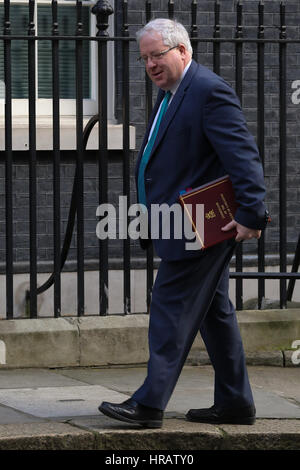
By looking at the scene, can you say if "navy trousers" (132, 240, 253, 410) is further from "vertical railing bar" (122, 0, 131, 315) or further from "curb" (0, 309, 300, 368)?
"vertical railing bar" (122, 0, 131, 315)

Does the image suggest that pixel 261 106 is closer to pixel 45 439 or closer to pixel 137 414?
pixel 137 414

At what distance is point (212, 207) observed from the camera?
18.6 ft

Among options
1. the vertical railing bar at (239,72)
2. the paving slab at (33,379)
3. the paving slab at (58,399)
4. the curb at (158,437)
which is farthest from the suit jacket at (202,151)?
the vertical railing bar at (239,72)

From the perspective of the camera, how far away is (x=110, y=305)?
359 inches

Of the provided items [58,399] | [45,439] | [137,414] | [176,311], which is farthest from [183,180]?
[58,399]

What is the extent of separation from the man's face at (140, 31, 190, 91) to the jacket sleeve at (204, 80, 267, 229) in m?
0.19

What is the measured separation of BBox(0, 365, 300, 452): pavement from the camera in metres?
5.63

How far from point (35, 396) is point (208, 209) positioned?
1.54m

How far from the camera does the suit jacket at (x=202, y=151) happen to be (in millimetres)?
5551

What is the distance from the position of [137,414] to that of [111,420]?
0.24 m

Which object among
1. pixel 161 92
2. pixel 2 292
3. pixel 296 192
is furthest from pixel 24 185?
pixel 161 92

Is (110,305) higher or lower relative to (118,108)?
lower
